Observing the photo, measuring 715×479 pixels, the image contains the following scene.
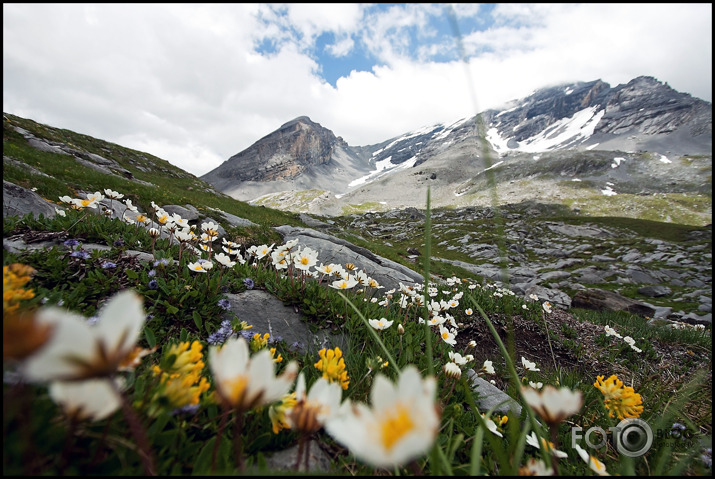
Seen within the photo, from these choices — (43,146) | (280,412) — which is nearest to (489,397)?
(280,412)

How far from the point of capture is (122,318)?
1.00 m

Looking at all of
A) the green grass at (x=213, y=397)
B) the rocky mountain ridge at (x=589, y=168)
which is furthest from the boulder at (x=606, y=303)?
the rocky mountain ridge at (x=589, y=168)

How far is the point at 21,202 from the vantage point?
16.7 ft

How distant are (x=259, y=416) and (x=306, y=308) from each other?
6.10 feet

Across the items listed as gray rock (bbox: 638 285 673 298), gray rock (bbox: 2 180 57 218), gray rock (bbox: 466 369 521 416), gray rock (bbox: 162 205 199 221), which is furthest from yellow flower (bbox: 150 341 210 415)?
gray rock (bbox: 638 285 673 298)

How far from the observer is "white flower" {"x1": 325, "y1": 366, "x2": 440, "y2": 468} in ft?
3.14

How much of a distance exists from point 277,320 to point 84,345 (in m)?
2.57

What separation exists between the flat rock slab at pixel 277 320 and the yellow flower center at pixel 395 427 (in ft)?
6.93

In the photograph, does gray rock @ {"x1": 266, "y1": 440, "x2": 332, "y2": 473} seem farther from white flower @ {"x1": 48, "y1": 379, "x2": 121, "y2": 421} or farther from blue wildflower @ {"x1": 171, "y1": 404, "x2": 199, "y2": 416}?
white flower @ {"x1": 48, "y1": 379, "x2": 121, "y2": 421}

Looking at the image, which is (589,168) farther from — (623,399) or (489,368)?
(623,399)

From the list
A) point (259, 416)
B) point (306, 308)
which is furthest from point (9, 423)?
point (306, 308)

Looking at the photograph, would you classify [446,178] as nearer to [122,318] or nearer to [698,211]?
[698,211]

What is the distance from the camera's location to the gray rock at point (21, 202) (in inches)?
189

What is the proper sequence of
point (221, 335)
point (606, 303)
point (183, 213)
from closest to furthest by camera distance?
point (221, 335), point (183, 213), point (606, 303)
